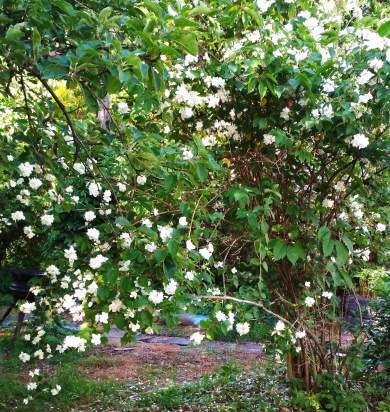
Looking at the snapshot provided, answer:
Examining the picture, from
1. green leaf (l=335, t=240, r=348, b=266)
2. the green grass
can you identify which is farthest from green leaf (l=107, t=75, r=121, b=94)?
the green grass

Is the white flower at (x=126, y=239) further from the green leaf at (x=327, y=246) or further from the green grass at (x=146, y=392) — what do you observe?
the green grass at (x=146, y=392)

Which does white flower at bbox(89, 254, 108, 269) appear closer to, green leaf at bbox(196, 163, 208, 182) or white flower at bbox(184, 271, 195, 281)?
white flower at bbox(184, 271, 195, 281)

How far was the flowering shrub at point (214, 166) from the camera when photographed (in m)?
1.99

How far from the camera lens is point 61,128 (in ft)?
8.15

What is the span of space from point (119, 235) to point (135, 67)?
867 millimetres

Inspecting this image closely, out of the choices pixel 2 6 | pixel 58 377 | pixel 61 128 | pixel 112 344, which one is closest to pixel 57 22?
pixel 2 6

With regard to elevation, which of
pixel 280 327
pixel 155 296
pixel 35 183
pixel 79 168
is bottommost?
pixel 280 327

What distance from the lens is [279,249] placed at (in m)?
2.43

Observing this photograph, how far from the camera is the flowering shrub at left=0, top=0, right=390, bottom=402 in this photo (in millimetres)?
1991

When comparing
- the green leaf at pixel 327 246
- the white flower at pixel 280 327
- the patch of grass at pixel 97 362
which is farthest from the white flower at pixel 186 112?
the patch of grass at pixel 97 362

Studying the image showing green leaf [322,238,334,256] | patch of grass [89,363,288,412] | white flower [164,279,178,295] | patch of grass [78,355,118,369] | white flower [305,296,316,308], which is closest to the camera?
→ white flower [164,279,178,295]

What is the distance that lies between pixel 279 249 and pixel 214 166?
613mm

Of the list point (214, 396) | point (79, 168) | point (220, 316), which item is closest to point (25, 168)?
point (79, 168)

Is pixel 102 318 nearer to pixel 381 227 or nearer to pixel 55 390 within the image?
pixel 55 390
